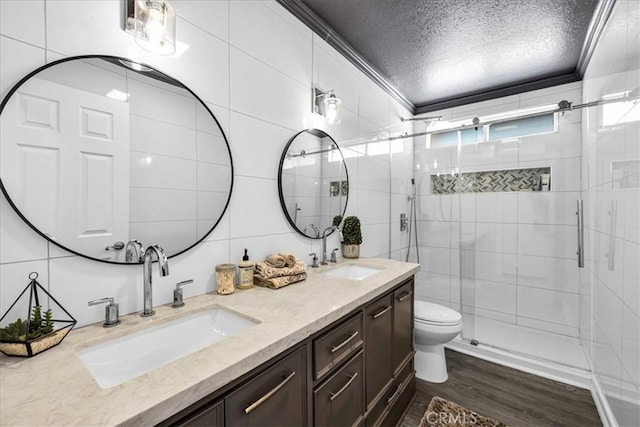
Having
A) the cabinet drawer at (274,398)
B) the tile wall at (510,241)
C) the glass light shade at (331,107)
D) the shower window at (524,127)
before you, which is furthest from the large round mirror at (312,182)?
the shower window at (524,127)

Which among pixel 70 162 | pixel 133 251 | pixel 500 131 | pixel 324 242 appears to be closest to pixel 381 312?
pixel 324 242

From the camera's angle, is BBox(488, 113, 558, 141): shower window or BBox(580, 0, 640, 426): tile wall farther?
BBox(488, 113, 558, 141): shower window

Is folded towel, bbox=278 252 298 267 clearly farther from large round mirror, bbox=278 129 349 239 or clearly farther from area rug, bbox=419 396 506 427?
area rug, bbox=419 396 506 427

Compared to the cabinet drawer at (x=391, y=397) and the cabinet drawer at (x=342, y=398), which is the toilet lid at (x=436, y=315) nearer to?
the cabinet drawer at (x=391, y=397)

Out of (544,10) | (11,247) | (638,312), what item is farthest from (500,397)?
(11,247)

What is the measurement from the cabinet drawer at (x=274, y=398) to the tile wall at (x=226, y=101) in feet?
1.97

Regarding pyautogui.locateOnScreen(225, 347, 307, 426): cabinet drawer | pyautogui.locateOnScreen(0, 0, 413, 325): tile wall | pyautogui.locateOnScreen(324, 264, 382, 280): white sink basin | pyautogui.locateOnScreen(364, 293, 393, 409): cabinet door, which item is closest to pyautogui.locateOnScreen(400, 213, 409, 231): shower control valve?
pyautogui.locateOnScreen(0, 0, 413, 325): tile wall

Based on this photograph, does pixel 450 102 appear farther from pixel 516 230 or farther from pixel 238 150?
pixel 238 150

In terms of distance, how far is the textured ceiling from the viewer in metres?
1.84

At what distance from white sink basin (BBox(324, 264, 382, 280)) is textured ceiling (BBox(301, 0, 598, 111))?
170 centimetres

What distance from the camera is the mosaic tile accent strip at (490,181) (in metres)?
2.85

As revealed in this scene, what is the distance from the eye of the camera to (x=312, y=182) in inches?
79.0

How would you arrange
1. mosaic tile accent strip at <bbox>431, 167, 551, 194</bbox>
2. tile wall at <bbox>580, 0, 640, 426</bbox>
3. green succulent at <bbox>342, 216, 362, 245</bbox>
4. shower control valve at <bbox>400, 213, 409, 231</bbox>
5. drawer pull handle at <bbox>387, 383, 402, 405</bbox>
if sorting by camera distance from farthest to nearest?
1. shower control valve at <bbox>400, 213, 409, 231</bbox>
2. mosaic tile accent strip at <bbox>431, 167, 551, 194</bbox>
3. green succulent at <bbox>342, 216, 362, 245</bbox>
4. drawer pull handle at <bbox>387, 383, 402, 405</bbox>
5. tile wall at <bbox>580, 0, 640, 426</bbox>

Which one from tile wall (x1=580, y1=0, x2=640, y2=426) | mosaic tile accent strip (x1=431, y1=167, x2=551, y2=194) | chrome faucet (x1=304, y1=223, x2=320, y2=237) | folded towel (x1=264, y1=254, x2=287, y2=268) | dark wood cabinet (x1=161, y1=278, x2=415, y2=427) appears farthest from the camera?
mosaic tile accent strip (x1=431, y1=167, x2=551, y2=194)
